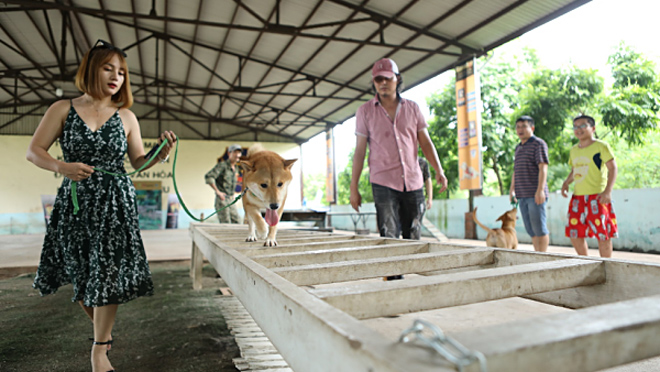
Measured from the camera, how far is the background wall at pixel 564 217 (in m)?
6.29

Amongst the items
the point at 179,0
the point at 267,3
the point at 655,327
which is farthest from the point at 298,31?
the point at 655,327

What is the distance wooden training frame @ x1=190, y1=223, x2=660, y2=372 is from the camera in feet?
A: 1.85

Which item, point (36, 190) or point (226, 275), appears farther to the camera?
point (36, 190)

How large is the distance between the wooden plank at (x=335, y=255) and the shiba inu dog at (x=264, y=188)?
0.76 meters

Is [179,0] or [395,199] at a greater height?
[179,0]

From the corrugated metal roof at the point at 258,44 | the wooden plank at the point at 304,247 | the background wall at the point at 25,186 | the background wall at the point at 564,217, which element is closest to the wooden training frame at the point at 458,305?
the wooden plank at the point at 304,247

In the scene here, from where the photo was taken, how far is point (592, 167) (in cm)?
380

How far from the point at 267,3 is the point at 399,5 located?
315 cm

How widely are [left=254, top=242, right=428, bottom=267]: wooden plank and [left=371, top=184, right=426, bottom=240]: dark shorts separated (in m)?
0.78

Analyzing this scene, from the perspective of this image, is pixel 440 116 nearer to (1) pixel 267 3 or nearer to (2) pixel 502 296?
(1) pixel 267 3

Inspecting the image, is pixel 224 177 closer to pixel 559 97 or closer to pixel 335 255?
pixel 335 255

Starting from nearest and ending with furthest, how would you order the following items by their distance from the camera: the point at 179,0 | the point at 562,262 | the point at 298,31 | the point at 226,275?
the point at 562,262
the point at 226,275
the point at 298,31
the point at 179,0

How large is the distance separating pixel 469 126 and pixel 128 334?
28.3ft

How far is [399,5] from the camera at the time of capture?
8.64m
